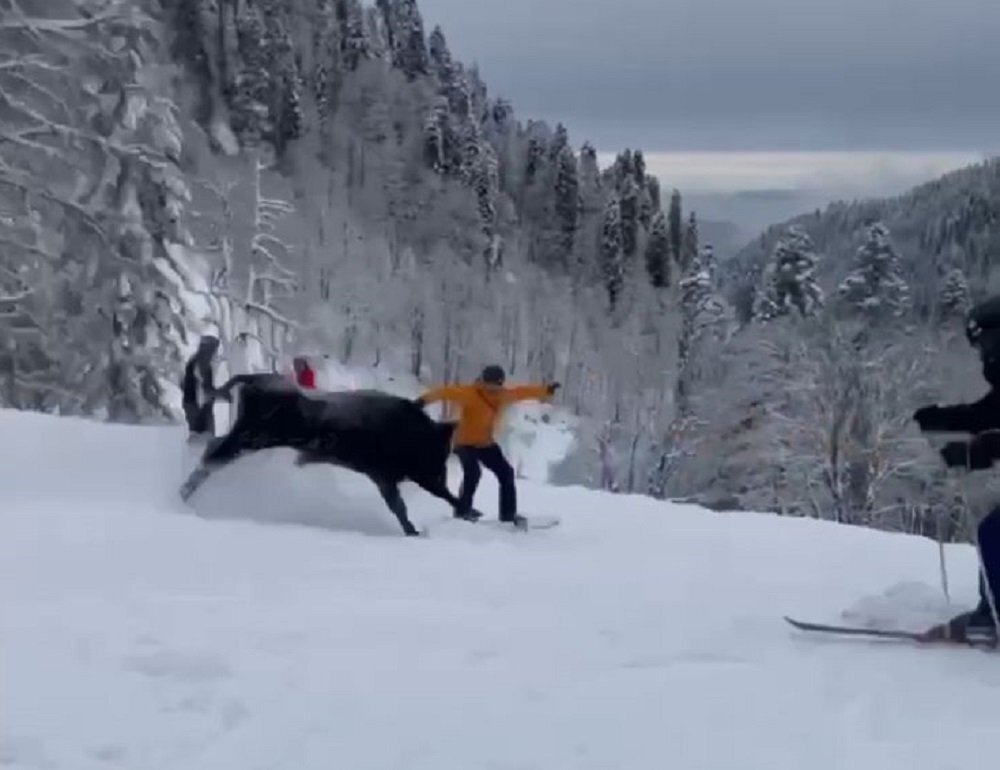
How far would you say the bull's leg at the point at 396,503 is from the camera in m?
12.0

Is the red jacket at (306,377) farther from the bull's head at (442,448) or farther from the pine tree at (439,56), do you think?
the pine tree at (439,56)

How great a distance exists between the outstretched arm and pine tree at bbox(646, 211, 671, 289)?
111 metres

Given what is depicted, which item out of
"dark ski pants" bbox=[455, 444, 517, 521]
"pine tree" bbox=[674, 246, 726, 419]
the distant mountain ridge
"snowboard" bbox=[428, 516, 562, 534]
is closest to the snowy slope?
"snowboard" bbox=[428, 516, 562, 534]

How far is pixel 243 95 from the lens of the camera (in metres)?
102

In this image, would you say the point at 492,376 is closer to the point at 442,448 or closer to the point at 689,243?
the point at 442,448

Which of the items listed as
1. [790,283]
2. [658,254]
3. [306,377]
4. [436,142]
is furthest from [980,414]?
[658,254]

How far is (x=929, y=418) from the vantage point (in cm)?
770

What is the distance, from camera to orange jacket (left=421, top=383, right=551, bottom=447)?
42.5ft

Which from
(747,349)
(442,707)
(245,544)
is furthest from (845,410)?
(442,707)

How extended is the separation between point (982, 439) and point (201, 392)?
8971 millimetres

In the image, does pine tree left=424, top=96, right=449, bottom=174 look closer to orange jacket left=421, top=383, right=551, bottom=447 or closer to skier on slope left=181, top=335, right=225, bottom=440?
skier on slope left=181, top=335, right=225, bottom=440

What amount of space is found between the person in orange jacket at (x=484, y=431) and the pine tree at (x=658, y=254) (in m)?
106

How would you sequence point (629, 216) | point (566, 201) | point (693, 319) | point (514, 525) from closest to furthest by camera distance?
1. point (514, 525)
2. point (693, 319)
3. point (566, 201)
4. point (629, 216)

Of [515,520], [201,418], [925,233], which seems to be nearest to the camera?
[515,520]
